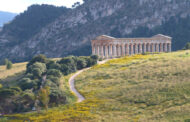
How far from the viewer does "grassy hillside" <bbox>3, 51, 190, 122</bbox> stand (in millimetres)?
36219

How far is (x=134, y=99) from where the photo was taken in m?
42.2

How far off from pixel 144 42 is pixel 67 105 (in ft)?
218

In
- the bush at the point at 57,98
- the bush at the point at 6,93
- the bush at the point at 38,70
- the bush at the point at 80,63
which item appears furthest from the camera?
the bush at the point at 80,63

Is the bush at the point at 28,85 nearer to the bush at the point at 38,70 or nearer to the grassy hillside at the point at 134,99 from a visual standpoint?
the bush at the point at 38,70

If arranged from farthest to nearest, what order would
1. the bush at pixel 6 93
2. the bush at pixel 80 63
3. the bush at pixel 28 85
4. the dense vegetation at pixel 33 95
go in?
the bush at pixel 80 63, the bush at pixel 28 85, the bush at pixel 6 93, the dense vegetation at pixel 33 95

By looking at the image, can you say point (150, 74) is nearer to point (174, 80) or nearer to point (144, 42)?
point (174, 80)

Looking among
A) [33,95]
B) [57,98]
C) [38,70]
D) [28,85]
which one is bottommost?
[57,98]

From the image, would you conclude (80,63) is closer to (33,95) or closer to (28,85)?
(28,85)

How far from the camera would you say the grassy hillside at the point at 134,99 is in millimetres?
36219

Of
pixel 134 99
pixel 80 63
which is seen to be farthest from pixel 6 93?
pixel 80 63

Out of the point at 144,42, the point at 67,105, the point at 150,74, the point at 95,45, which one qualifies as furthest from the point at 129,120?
the point at 144,42

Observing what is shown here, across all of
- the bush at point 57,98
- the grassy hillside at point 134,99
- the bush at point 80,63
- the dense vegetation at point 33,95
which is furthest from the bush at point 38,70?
the bush at point 57,98

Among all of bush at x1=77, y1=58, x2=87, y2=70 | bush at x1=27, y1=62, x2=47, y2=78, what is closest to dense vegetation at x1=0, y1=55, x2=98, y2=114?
bush at x1=27, y1=62, x2=47, y2=78

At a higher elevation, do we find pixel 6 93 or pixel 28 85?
pixel 28 85
